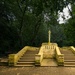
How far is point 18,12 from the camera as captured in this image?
29891 millimetres

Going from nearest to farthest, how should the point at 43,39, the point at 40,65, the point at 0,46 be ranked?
the point at 40,65 < the point at 0,46 < the point at 43,39

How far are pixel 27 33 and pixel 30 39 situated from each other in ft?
4.75

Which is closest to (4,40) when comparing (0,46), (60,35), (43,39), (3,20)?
(0,46)

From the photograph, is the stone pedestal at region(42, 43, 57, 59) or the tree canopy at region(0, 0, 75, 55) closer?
the tree canopy at region(0, 0, 75, 55)

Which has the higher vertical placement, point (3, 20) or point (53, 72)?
point (3, 20)

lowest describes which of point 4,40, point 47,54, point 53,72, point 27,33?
point 53,72

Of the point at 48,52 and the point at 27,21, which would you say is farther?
the point at 27,21

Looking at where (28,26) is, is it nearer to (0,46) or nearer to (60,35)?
(0,46)

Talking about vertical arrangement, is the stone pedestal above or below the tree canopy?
below

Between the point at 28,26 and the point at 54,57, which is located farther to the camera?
the point at 28,26

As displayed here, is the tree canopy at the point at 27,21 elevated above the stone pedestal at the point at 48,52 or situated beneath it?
elevated above

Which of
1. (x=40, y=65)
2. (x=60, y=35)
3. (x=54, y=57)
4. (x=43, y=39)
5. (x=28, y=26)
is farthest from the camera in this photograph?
(x=60, y=35)

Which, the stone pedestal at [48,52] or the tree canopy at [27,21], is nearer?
the tree canopy at [27,21]

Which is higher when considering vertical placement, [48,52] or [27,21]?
[27,21]
